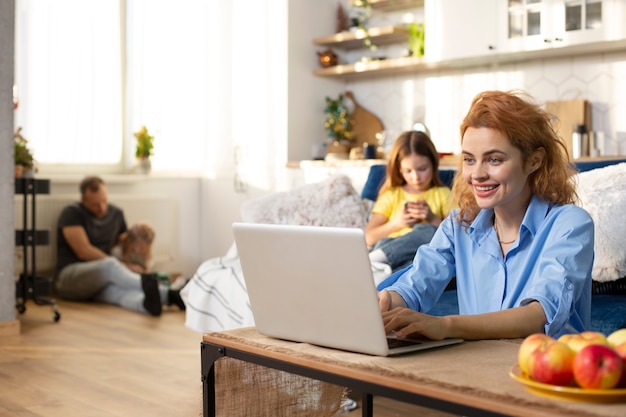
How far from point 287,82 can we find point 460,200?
4440 millimetres

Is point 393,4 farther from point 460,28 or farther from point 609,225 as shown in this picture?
point 609,225

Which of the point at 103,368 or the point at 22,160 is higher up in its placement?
the point at 22,160

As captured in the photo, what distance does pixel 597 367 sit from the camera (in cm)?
103

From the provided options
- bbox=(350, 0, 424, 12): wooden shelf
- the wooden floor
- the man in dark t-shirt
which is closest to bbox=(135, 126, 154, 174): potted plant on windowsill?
the man in dark t-shirt

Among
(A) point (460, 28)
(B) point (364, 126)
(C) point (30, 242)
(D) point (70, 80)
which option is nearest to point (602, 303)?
(A) point (460, 28)

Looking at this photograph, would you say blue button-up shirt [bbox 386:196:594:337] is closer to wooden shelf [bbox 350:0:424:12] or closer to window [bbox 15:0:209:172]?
wooden shelf [bbox 350:0:424:12]

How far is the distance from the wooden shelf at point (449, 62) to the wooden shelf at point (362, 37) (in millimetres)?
175

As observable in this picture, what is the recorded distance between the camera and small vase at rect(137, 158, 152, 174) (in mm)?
6406

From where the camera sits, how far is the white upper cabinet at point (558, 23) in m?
4.62

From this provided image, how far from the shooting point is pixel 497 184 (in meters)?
1.64

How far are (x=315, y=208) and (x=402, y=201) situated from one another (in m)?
0.40

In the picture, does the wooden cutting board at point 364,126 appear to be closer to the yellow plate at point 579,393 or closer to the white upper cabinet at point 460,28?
the white upper cabinet at point 460,28

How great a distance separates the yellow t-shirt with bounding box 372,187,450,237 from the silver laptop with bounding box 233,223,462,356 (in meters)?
2.23

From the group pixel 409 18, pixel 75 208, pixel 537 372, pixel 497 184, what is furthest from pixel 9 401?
pixel 409 18
